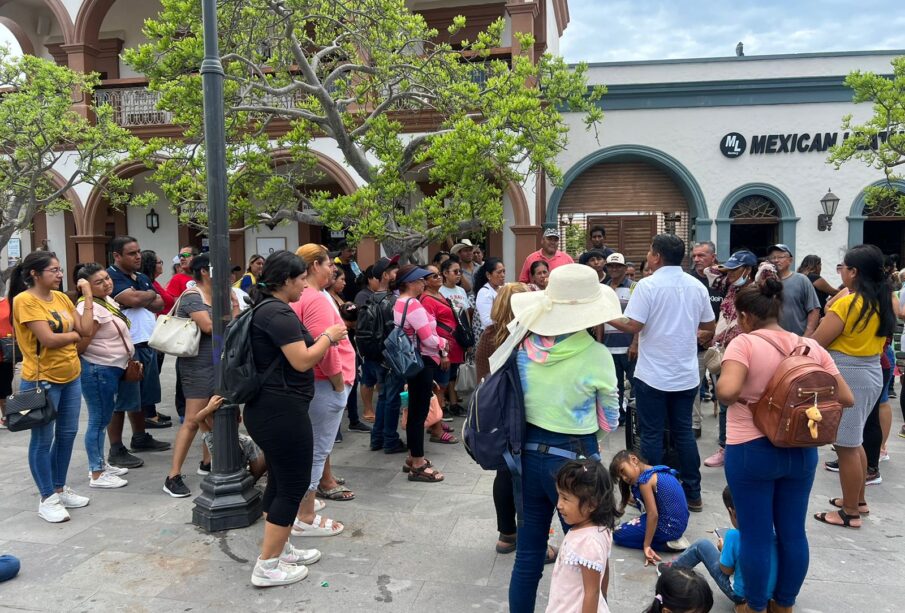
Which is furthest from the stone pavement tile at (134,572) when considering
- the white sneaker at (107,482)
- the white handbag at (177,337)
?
the white handbag at (177,337)

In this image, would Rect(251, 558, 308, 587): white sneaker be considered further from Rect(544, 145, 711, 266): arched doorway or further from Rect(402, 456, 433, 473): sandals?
Rect(544, 145, 711, 266): arched doorway

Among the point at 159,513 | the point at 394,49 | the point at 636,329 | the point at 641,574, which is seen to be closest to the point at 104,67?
the point at 394,49

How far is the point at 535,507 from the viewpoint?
105 inches

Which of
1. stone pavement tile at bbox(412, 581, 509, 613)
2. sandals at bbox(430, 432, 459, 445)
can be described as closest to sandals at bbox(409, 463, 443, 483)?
sandals at bbox(430, 432, 459, 445)

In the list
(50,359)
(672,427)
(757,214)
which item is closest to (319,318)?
(50,359)

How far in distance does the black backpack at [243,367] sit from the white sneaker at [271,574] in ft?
2.95

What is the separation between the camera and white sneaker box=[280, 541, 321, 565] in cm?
348

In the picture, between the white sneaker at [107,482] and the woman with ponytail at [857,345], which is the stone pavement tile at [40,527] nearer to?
the white sneaker at [107,482]

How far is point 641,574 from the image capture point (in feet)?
11.1

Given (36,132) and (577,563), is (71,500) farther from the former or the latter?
(36,132)

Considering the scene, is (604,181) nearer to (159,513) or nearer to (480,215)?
(480,215)

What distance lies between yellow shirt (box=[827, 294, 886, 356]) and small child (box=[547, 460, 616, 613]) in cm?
250

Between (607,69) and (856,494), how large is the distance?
11211mm

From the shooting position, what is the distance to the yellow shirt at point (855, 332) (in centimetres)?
390
